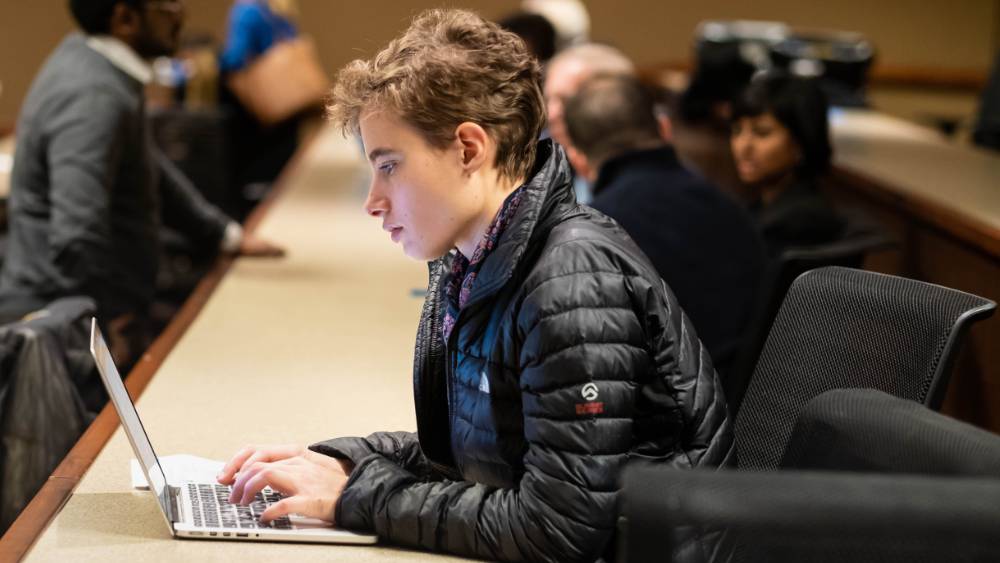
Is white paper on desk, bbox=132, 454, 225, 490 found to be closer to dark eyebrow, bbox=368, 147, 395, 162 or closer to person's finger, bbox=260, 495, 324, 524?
person's finger, bbox=260, 495, 324, 524

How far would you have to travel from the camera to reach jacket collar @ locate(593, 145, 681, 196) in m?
3.10

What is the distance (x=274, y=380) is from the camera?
2.29 meters

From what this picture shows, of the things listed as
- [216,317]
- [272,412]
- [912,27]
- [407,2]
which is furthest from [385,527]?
[912,27]

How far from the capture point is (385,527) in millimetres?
1444

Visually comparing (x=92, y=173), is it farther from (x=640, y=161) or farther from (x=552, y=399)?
(x=552, y=399)

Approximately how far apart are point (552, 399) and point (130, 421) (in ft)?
1.76

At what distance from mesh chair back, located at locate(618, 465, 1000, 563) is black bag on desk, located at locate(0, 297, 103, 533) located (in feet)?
5.24

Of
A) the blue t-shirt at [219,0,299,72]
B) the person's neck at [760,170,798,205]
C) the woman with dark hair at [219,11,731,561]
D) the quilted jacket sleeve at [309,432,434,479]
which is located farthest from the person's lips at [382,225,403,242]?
the blue t-shirt at [219,0,299,72]

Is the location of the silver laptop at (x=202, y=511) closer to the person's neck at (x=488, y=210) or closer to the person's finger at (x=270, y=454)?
the person's finger at (x=270, y=454)

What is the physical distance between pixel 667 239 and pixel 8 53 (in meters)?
8.07

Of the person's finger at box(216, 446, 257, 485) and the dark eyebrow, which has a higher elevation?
the dark eyebrow

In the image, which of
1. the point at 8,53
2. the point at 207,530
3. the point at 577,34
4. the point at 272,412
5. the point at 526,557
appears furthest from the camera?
the point at 8,53

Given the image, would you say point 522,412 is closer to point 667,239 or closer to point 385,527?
point 385,527

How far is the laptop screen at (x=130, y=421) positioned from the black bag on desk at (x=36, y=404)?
783mm
